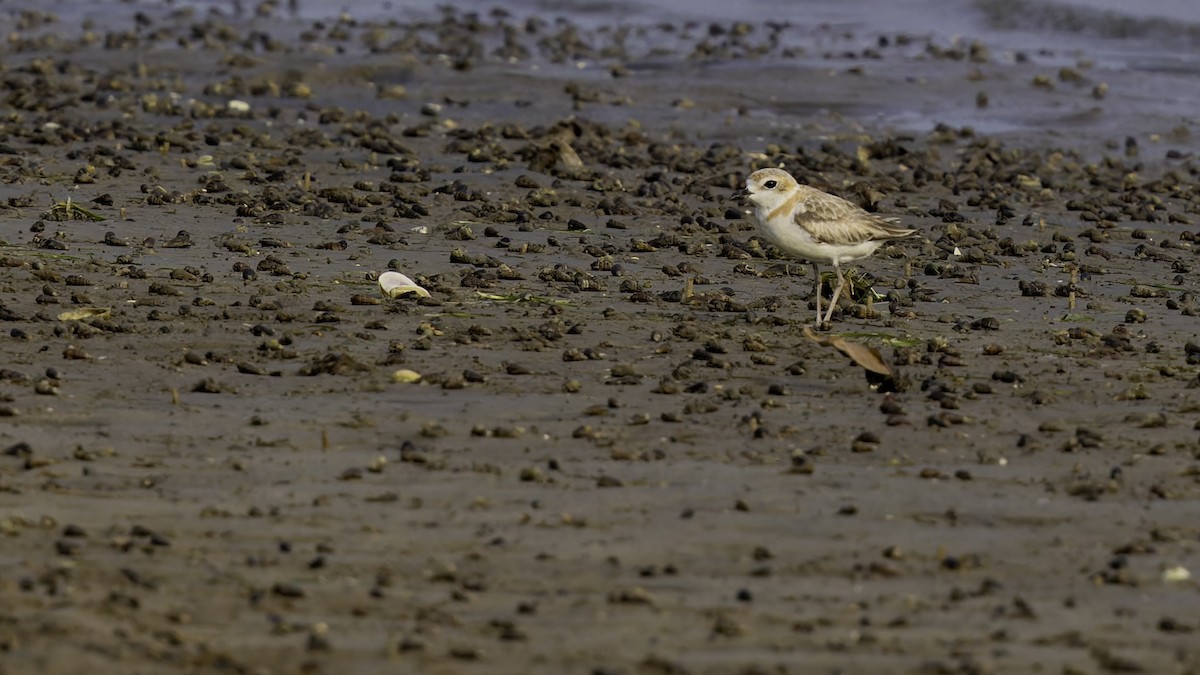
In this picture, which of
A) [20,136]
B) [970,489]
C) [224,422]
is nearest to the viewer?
[970,489]

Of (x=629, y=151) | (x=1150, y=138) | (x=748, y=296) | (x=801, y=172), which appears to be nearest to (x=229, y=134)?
(x=629, y=151)

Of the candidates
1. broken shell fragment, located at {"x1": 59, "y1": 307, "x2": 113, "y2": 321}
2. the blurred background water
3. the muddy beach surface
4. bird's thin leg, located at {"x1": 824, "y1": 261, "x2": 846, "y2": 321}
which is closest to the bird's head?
bird's thin leg, located at {"x1": 824, "y1": 261, "x2": 846, "y2": 321}

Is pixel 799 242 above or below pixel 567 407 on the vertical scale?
above

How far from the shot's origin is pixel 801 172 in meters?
16.4

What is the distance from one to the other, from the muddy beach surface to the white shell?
94 millimetres

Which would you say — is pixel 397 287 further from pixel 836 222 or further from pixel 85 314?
pixel 836 222

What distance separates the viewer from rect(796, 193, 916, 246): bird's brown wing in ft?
35.9

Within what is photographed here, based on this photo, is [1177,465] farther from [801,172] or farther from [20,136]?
[20,136]

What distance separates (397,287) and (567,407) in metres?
2.52

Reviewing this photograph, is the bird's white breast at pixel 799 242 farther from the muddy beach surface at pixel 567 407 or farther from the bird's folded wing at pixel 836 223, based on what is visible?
the muddy beach surface at pixel 567 407

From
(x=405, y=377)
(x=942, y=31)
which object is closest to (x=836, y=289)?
(x=405, y=377)

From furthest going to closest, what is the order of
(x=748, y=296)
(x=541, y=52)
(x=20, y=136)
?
(x=541, y=52) < (x=20, y=136) < (x=748, y=296)

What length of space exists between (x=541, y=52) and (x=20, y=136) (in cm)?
1076

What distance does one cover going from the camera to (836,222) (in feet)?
36.1
